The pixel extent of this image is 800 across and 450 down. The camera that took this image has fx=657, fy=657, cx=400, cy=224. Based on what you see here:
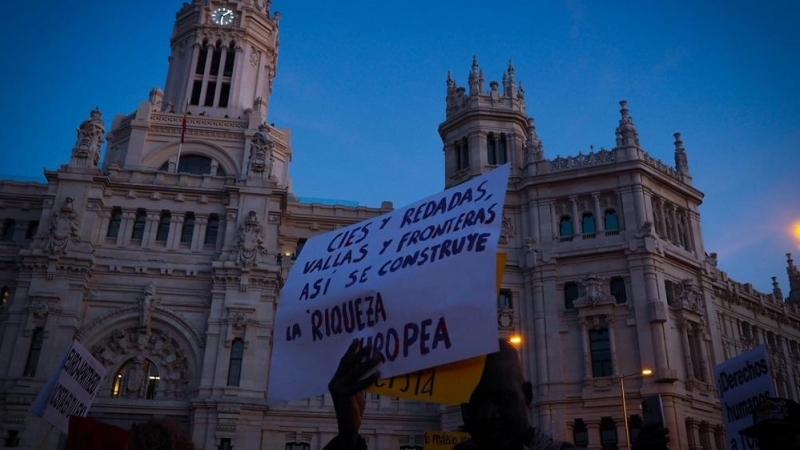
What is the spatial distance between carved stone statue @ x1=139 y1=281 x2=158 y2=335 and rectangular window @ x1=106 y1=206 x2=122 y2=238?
15.5 ft

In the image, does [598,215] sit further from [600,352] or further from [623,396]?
[623,396]

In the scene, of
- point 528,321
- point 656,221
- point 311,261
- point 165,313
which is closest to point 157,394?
point 165,313

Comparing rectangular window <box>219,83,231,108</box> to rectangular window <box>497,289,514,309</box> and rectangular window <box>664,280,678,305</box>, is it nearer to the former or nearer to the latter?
rectangular window <box>497,289,514,309</box>

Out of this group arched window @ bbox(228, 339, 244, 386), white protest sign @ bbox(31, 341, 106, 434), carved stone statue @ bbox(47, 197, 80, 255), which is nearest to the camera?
white protest sign @ bbox(31, 341, 106, 434)

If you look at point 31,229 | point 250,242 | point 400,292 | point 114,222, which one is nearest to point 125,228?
point 114,222

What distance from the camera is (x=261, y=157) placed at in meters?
41.4

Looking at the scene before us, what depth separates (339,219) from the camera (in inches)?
1738

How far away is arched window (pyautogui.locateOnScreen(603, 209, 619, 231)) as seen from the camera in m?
37.0

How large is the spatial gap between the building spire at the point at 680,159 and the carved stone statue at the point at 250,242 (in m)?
26.2

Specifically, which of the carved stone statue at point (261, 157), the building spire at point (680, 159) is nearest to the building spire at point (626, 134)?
the building spire at point (680, 159)

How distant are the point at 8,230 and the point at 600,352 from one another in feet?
121

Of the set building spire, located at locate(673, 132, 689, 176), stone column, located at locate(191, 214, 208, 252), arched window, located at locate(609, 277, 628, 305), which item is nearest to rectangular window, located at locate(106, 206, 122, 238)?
stone column, located at locate(191, 214, 208, 252)

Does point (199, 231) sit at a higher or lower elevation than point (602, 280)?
higher

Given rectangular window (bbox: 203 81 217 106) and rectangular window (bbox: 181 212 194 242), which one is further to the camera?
rectangular window (bbox: 203 81 217 106)
